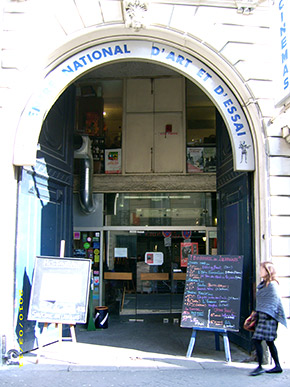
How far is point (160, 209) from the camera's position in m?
10.3

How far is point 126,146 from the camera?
10.3 metres

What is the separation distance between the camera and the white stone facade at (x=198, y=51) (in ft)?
20.6

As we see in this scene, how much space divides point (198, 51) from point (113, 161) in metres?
4.39

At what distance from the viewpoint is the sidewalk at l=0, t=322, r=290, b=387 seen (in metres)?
5.23

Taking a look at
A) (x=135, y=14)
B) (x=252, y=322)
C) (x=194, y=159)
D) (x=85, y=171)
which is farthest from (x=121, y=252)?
(x=135, y=14)

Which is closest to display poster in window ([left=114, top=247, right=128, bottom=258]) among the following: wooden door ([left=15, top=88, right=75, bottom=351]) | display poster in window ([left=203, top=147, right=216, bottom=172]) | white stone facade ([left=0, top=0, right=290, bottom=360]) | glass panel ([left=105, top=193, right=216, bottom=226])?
glass panel ([left=105, top=193, right=216, bottom=226])

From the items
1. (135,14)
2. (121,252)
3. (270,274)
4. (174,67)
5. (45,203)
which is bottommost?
(270,274)

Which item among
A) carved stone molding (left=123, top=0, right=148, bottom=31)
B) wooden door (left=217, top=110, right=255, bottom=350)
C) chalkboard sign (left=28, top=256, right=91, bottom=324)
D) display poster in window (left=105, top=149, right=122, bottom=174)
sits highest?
carved stone molding (left=123, top=0, right=148, bottom=31)

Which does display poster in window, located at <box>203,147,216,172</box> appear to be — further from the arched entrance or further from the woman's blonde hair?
the woman's blonde hair

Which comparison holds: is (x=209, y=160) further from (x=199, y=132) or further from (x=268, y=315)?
(x=268, y=315)

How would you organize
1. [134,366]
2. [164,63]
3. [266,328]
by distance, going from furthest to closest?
1. [164,63]
2. [134,366]
3. [266,328]

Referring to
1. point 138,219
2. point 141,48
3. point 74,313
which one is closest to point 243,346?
point 74,313

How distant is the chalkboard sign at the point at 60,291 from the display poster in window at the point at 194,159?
15.9 ft

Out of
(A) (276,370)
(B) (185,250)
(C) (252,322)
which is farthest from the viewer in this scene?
(B) (185,250)
